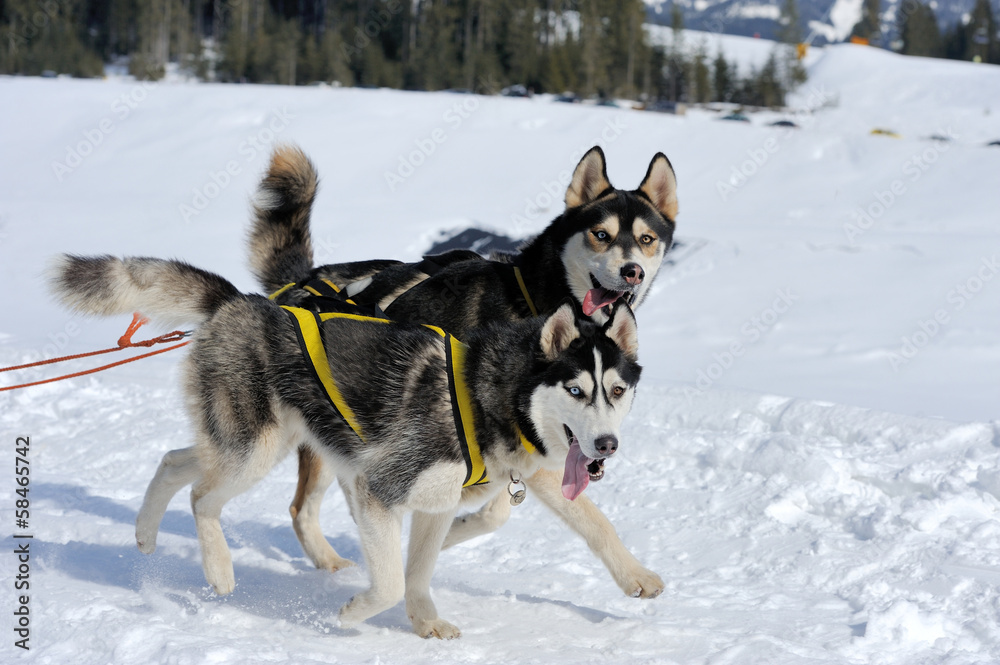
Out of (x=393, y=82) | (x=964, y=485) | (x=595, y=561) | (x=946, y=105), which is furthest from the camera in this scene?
(x=393, y=82)

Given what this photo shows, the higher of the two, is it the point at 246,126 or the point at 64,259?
the point at 246,126

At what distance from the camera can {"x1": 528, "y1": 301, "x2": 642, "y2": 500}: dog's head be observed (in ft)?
10.6

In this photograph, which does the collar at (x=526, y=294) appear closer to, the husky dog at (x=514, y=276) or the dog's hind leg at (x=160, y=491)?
the husky dog at (x=514, y=276)

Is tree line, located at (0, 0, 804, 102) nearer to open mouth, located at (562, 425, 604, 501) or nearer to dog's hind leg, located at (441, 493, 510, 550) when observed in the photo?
dog's hind leg, located at (441, 493, 510, 550)

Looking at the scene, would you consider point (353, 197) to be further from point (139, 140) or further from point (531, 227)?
point (139, 140)

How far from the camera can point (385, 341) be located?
371 centimetres

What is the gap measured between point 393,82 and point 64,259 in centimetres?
5038

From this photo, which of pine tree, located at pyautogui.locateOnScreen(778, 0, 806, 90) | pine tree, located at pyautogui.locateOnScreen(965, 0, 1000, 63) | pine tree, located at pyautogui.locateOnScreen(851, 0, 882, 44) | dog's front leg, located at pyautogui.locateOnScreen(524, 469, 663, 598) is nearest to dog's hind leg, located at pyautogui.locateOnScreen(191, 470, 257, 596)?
dog's front leg, located at pyautogui.locateOnScreen(524, 469, 663, 598)

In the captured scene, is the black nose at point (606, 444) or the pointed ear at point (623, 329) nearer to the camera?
the black nose at point (606, 444)

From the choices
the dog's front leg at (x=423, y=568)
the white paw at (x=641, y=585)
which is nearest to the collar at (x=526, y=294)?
the dog's front leg at (x=423, y=568)

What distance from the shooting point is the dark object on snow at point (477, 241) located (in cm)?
1488

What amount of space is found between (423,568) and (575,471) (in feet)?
2.81

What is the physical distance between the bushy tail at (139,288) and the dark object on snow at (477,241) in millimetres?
10762

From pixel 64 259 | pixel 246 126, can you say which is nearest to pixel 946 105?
pixel 246 126
